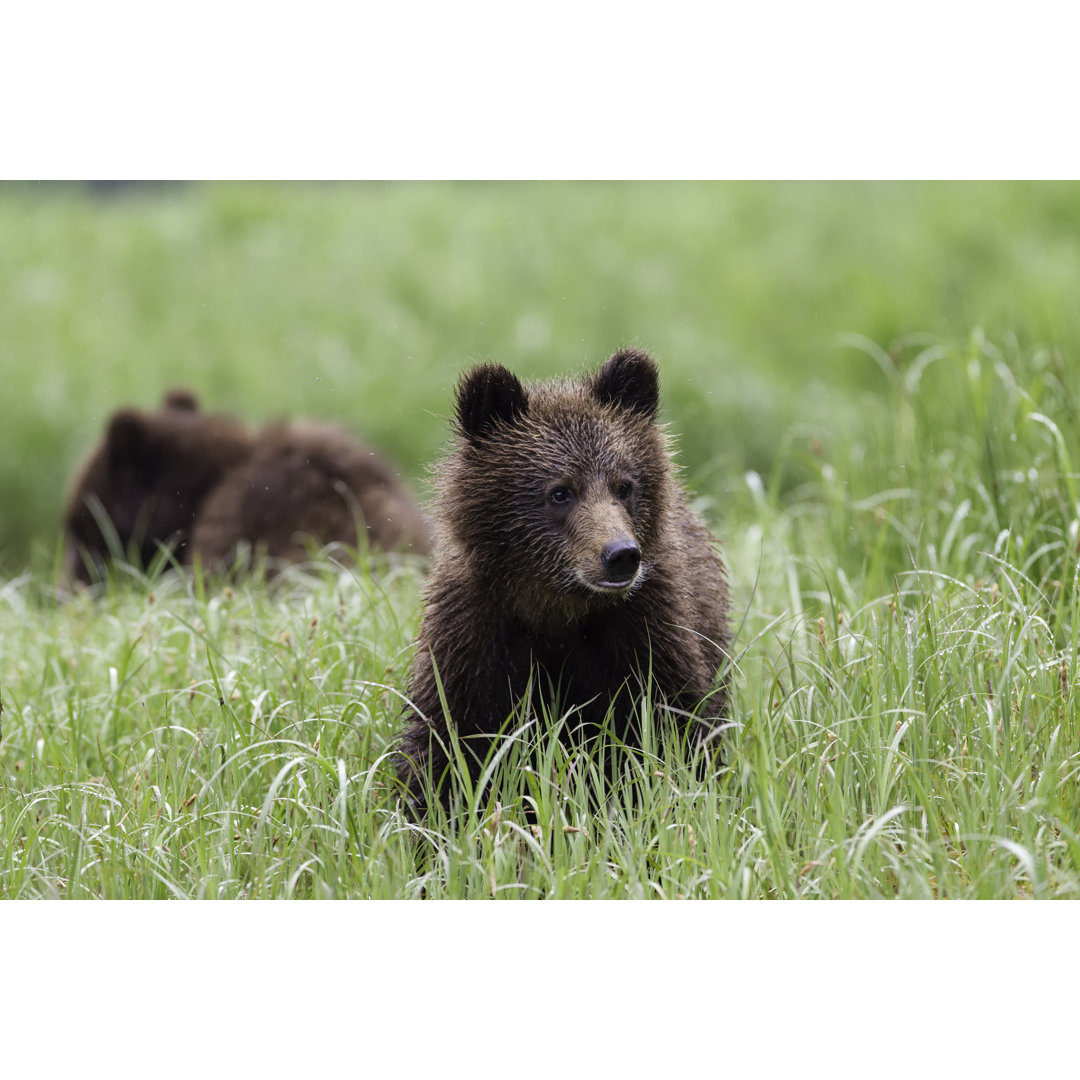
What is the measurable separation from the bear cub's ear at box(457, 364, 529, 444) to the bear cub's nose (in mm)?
666

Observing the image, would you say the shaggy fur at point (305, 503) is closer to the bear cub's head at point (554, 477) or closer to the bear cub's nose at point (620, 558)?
the bear cub's head at point (554, 477)

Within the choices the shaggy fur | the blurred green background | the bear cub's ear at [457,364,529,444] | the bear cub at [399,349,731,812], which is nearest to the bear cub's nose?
the bear cub at [399,349,731,812]

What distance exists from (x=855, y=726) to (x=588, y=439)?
4.14ft

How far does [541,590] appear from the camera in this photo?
13.8ft

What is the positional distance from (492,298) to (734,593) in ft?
19.2

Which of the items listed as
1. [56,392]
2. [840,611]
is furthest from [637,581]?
[56,392]

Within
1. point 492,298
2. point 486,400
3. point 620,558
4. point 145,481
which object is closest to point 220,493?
point 145,481

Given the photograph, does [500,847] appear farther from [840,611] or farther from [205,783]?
[840,611]

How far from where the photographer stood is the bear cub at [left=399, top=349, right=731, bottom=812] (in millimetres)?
4215

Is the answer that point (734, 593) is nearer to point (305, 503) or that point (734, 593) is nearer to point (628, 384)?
point (628, 384)

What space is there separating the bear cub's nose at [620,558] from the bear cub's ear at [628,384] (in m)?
0.70

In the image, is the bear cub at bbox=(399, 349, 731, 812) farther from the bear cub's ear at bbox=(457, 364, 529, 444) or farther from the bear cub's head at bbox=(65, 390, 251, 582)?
the bear cub's head at bbox=(65, 390, 251, 582)

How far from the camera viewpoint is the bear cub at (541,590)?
421cm

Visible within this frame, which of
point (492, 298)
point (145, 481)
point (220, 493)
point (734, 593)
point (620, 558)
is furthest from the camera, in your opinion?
point (492, 298)
